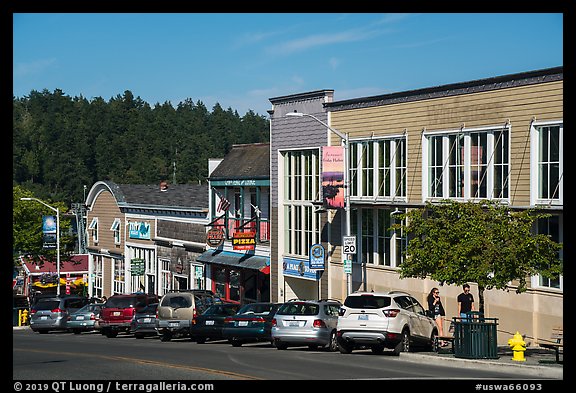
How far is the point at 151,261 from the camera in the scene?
65.8m

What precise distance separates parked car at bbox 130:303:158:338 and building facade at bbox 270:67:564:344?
7563 mm

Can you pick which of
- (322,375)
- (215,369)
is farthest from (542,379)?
(215,369)

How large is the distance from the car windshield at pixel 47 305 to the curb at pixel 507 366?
2325cm

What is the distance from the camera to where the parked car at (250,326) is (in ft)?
101

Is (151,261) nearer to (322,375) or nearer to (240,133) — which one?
(322,375)

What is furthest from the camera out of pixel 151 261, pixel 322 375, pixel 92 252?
pixel 92 252

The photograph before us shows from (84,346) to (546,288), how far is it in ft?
48.0

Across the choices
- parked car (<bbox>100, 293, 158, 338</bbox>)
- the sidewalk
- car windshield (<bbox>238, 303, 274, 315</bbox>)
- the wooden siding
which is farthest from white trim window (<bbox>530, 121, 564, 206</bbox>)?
parked car (<bbox>100, 293, 158, 338</bbox>)

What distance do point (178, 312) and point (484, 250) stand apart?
501 inches

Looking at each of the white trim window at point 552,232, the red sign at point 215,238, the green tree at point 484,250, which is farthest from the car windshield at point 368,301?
the red sign at point 215,238

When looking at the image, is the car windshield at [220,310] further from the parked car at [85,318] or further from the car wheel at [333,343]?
the parked car at [85,318]

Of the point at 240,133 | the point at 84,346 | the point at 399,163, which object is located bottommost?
the point at 84,346

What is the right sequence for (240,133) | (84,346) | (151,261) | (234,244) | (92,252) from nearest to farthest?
(84,346)
(234,244)
(151,261)
(92,252)
(240,133)
